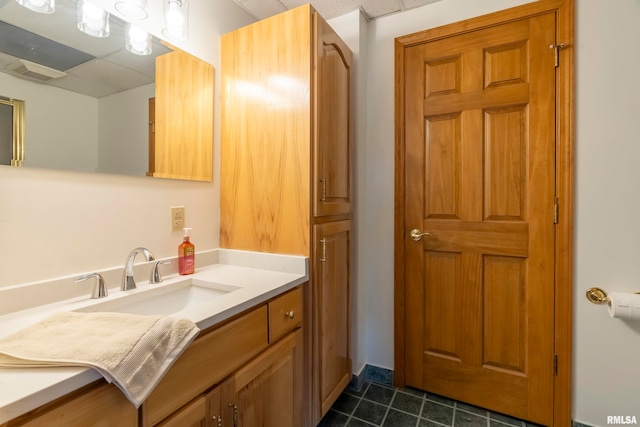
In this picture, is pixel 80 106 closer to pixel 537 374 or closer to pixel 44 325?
pixel 44 325

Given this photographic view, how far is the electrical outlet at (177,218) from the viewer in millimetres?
1326

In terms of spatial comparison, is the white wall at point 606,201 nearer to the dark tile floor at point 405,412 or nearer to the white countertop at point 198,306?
the dark tile floor at point 405,412

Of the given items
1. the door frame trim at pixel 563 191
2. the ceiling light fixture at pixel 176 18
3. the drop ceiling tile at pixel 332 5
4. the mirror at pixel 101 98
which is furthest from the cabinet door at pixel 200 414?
the drop ceiling tile at pixel 332 5

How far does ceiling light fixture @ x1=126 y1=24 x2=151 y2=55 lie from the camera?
3.79ft

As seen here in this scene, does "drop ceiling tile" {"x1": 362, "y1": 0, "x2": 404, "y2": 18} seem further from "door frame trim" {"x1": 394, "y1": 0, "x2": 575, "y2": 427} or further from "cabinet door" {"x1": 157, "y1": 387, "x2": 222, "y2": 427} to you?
"cabinet door" {"x1": 157, "y1": 387, "x2": 222, "y2": 427}

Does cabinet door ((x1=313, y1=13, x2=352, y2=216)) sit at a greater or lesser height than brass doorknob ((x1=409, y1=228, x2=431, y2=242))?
greater

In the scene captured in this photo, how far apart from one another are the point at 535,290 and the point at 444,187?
689 mm

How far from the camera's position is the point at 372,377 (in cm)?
188

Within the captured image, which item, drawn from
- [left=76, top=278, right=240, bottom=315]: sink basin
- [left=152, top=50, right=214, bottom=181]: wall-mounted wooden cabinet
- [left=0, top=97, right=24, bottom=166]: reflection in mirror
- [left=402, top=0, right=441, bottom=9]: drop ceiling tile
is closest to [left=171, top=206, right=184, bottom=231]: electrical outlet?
[left=152, top=50, right=214, bottom=181]: wall-mounted wooden cabinet

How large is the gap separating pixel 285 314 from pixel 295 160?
0.67 meters

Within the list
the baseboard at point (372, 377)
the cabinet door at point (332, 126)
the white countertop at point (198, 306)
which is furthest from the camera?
the baseboard at point (372, 377)

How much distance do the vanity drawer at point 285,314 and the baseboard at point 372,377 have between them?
2.76 feet

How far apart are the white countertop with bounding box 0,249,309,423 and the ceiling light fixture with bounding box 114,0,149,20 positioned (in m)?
1.06

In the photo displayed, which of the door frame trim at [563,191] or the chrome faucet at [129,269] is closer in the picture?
the chrome faucet at [129,269]
